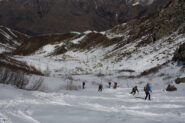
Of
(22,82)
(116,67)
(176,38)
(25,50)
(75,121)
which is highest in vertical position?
(25,50)

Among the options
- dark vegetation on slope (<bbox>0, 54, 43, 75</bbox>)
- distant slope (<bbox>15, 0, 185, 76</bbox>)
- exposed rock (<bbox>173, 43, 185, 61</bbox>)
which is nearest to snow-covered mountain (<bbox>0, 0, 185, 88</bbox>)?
distant slope (<bbox>15, 0, 185, 76</bbox>)

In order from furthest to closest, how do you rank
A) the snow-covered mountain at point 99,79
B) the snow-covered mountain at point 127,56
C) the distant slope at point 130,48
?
the distant slope at point 130,48
the snow-covered mountain at point 127,56
the snow-covered mountain at point 99,79

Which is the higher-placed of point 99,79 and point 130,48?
point 130,48

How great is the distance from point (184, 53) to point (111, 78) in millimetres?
11742

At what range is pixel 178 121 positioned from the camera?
10789 mm

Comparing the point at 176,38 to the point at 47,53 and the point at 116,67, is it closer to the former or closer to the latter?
the point at 116,67

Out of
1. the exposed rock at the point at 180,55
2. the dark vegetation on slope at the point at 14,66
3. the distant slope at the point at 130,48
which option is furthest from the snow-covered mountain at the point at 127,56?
the dark vegetation on slope at the point at 14,66

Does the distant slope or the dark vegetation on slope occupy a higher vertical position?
the distant slope

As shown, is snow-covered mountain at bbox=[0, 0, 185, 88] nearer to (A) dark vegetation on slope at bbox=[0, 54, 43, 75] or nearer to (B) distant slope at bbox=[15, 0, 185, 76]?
(B) distant slope at bbox=[15, 0, 185, 76]

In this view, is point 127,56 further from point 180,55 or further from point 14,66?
point 14,66

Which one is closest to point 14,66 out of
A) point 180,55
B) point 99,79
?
point 99,79

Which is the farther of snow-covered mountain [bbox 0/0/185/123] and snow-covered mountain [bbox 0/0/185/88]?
snow-covered mountain [bbox 0/0/185/88]

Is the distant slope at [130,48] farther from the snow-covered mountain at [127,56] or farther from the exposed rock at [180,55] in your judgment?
the exposed rock at [180,55]

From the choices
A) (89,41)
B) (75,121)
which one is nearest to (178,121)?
(75,121)
